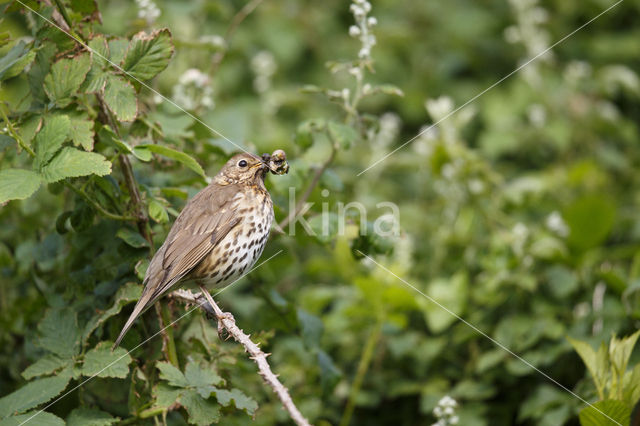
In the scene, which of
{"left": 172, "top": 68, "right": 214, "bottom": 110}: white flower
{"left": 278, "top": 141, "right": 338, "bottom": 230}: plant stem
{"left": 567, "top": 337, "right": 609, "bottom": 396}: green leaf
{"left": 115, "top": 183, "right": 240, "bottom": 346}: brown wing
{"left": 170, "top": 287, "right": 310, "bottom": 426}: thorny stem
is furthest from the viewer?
{"left": 172, "top": 68, "right": 214, "bottom": 110}: white flower

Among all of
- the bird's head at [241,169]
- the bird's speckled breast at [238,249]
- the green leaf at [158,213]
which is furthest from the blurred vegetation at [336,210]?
the bird's speckled breast at [238,249]

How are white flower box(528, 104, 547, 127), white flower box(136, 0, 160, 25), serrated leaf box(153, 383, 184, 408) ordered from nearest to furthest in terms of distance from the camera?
serrated leaf box(153, 383, 184, 408) < white flower box(136, 0, 160, 25) < white flower box(528, 104, 547, 127)

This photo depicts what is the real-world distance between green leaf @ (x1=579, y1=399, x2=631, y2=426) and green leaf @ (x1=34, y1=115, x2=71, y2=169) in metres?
2.51

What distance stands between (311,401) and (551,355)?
1.51 m

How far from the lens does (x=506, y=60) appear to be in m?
8.07

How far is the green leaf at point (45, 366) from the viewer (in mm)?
3068

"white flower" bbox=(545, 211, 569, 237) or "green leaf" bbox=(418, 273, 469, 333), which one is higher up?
"white flower" bbox=(545, 211, 569, 237)

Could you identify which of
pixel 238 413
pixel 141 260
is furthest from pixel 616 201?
pixel 141 260

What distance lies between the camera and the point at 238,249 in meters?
3.38

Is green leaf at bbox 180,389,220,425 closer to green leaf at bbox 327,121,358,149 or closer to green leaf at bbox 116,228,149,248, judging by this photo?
green leaf at bbox 116,228,149,248

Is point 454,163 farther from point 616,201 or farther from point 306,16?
point 306,16

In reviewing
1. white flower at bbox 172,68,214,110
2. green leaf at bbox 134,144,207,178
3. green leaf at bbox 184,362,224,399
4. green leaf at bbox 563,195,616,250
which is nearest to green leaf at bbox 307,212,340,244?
green leaf at bbox 134,144,207,178

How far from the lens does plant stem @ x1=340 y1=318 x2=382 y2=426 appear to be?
4590 mm

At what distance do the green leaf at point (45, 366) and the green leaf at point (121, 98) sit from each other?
1.11 metres
